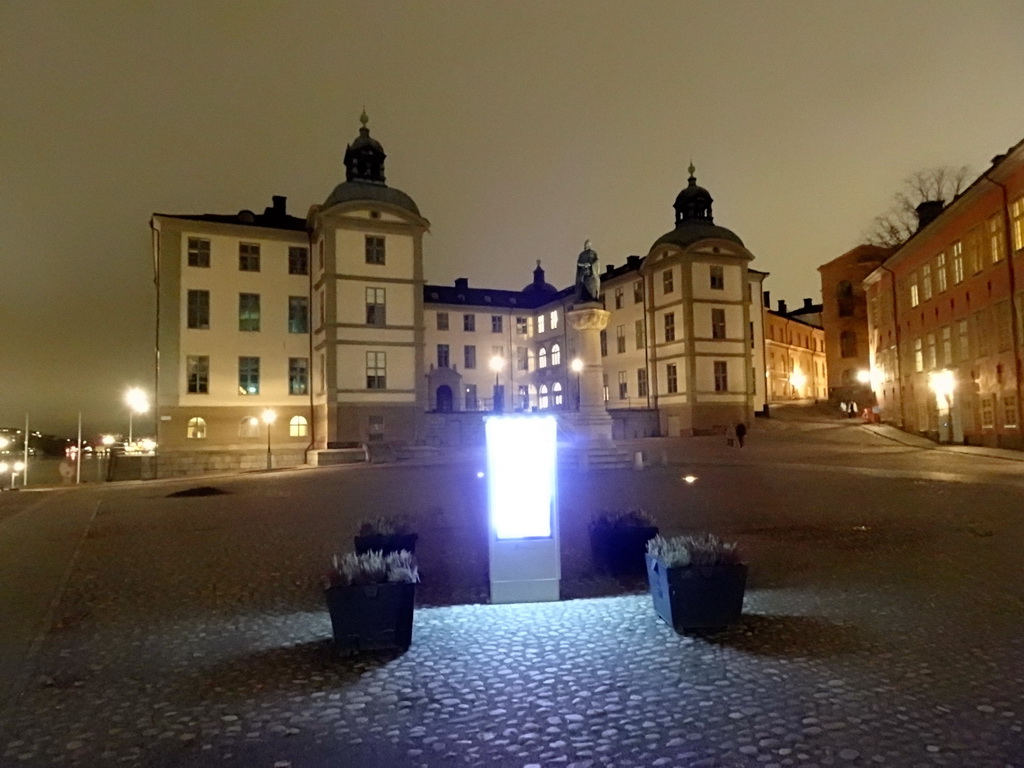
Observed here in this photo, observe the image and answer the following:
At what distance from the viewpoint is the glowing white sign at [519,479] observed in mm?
7980

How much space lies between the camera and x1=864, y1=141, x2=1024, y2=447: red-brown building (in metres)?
29.9

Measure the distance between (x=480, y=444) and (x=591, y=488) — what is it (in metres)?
25.8

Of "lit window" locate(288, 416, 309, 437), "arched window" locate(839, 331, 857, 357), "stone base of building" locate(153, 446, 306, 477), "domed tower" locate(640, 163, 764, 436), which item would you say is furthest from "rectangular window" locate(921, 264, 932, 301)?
"stone base of building" locate(153, 446, 306, 477)

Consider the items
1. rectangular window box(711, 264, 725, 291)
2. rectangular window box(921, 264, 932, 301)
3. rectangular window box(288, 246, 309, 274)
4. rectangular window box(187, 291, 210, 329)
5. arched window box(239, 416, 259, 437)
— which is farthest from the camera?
rectangular window box(711, 264, 725, 291)

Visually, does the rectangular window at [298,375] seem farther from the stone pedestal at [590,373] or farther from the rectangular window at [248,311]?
the stone pedestal at [590,373]

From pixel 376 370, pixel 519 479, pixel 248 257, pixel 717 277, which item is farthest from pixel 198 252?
pixel 519 479

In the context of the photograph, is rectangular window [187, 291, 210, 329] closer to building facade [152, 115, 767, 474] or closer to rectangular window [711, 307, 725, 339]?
building facade [152, 115, 767, 474]

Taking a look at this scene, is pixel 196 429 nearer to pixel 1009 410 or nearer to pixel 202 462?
pixel 202 462

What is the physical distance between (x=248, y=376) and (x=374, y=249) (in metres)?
10.6

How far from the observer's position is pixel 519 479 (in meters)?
8.01

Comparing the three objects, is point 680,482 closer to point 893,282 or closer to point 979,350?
point 979,350

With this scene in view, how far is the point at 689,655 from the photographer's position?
20.0 feet

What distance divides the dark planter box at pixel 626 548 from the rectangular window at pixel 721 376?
44242 millimetres

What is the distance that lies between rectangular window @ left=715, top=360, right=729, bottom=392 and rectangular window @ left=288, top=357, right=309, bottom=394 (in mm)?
27611
